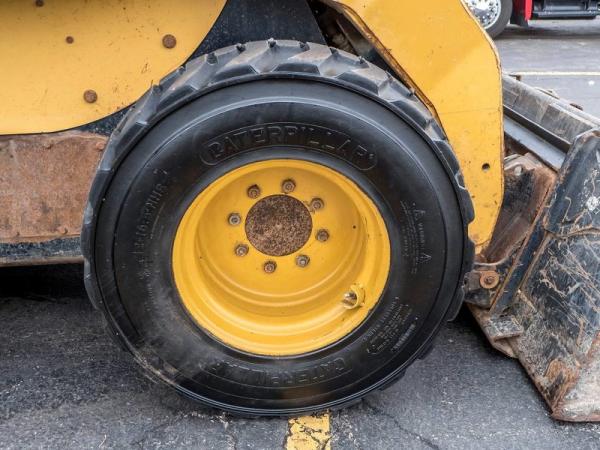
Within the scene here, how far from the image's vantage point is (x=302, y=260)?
262 centimetres

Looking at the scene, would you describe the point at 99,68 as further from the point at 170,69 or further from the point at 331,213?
the point at 331,213

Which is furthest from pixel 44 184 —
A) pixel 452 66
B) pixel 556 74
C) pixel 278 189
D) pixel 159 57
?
pixel 556 74

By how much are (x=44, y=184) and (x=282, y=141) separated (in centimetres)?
96

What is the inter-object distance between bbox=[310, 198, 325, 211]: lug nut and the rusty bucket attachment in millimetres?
736

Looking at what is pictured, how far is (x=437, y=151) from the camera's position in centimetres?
228

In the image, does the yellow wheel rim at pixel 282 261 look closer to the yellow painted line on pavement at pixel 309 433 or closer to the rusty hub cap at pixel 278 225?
the rusty hub cap at pixel 278 225

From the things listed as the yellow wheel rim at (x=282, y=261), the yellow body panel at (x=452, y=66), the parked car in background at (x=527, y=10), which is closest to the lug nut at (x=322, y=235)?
the yellow wheel rim at (x=282, y=261)

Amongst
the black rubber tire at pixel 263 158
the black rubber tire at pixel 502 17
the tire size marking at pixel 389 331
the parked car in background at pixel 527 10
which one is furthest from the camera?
the black rubber tire at pixel 502 17

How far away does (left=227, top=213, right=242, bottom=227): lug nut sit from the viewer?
2.54 metres

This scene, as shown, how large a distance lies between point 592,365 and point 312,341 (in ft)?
3.23

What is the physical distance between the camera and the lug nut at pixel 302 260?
8.59 feet

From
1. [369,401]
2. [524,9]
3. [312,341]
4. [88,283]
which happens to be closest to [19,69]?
[88,283]

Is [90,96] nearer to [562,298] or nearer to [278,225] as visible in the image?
[278,225]

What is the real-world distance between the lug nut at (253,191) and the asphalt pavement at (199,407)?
0.82 meters
